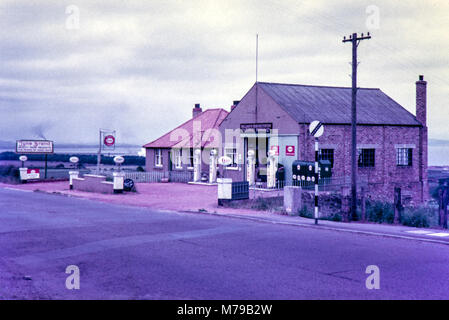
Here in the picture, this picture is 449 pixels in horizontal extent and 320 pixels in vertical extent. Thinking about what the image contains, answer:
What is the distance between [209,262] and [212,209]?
1093 centimetres

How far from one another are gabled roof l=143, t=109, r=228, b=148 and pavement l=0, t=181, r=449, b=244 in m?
8.44

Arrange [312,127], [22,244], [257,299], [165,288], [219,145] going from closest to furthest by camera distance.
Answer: [257,299]
[165,288]
[22,244]
[312,127]
[219,145]

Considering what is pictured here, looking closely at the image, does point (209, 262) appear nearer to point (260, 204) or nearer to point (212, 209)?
point (212, 209)

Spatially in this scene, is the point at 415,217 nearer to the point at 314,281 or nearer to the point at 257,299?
the point at 314,281

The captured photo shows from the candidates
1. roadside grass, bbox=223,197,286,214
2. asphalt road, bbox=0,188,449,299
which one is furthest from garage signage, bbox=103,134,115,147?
asphalt road, bbox=0,188,449,299

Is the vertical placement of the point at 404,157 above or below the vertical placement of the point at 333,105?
below

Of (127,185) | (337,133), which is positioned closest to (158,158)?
(127,185)

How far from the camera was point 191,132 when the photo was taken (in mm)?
45250

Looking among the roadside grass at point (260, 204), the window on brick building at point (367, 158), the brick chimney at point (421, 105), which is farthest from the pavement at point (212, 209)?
the brick chimney at point (421, 105)

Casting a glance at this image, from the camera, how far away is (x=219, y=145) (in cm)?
3753

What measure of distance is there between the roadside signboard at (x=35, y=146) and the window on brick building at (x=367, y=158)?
2566 cm

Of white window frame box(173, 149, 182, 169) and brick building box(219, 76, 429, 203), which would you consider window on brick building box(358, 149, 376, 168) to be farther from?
white window frame box(173, 149, 182, 169)

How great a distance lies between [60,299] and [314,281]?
3780 millimetres

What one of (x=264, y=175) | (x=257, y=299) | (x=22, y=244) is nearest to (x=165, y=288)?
(x=257, y=299)
